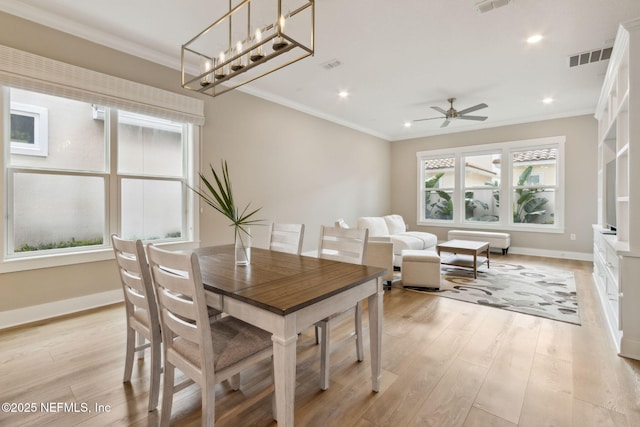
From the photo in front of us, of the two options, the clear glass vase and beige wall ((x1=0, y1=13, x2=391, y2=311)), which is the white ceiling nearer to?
beige wall ((x1=0, y1=13, x2=391, y2=311))

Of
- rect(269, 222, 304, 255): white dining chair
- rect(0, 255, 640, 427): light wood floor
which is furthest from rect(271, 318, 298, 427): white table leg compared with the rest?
rect(269, 222, 304, 255): white dining chair

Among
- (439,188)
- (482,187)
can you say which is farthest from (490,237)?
(439,188)

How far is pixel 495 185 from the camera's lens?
21.8ft

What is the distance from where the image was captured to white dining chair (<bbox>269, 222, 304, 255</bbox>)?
2.46 metres

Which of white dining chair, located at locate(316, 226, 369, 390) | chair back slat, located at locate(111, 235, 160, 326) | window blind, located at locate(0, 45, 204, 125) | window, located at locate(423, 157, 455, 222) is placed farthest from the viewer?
window, located at locate(423, 157, 455, 222)

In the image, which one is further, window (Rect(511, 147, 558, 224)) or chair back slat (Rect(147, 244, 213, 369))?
window (Rect(511, 147, 558, 224))

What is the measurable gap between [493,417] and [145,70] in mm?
Answer: 4412

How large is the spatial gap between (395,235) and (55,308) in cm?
479

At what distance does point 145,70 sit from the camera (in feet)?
11.1

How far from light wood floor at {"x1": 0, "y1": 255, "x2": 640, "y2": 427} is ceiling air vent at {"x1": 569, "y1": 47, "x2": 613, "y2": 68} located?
297 cm

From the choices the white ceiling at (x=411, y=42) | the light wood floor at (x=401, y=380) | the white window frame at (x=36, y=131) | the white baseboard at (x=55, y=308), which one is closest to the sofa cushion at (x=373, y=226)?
the white ceiling at (x=411, y=42)

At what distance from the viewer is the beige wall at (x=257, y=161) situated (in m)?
2.80

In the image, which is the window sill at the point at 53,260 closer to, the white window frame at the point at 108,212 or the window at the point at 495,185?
the white window frame at the point at 108,212

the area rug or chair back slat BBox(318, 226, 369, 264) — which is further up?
chair back slat BBox(318, 226, 369, 264)
